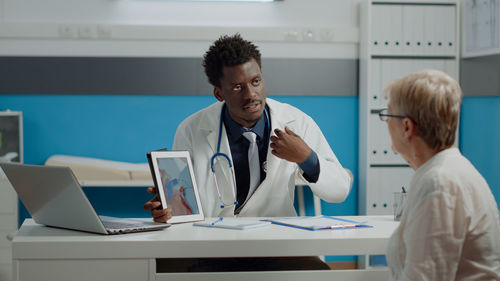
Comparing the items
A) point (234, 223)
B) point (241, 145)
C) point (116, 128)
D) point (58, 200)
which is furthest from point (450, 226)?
point (116, 128)

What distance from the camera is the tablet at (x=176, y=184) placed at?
5.15 feet

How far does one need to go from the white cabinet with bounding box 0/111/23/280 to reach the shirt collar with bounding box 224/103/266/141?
1.48 meters

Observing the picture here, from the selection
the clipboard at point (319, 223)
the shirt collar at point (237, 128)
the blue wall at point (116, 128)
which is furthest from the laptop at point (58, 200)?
the blue wall at point (116, 128)

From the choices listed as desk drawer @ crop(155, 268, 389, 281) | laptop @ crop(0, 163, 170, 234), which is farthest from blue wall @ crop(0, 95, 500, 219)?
desk drawer @ crop(155, 268, 389, 281)

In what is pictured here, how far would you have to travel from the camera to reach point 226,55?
1971mm

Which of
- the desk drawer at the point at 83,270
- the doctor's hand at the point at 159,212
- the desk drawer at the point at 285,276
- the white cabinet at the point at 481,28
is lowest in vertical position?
the desk drawer at the point at 285,276

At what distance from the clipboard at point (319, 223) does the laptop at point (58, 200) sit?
344mm

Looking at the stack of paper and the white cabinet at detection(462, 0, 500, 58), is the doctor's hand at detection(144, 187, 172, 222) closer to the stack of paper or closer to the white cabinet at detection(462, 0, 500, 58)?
the stack of paper

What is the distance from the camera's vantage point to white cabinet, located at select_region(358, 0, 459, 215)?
3350 millimetres

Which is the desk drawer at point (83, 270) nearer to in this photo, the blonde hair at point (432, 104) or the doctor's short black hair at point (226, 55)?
the blonde hair at point (432, 104)

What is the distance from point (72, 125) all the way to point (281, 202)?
186 centimetres

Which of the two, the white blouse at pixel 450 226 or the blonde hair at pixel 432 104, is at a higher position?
the blonde hair at pixel 432 104

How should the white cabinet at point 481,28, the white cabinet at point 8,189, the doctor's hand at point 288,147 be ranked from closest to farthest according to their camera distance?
the doctor's hand at point 288,147, the white cabinet at point 8,189, the white cabinet at point 481,28

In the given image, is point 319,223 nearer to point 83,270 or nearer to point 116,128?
point 83,270
